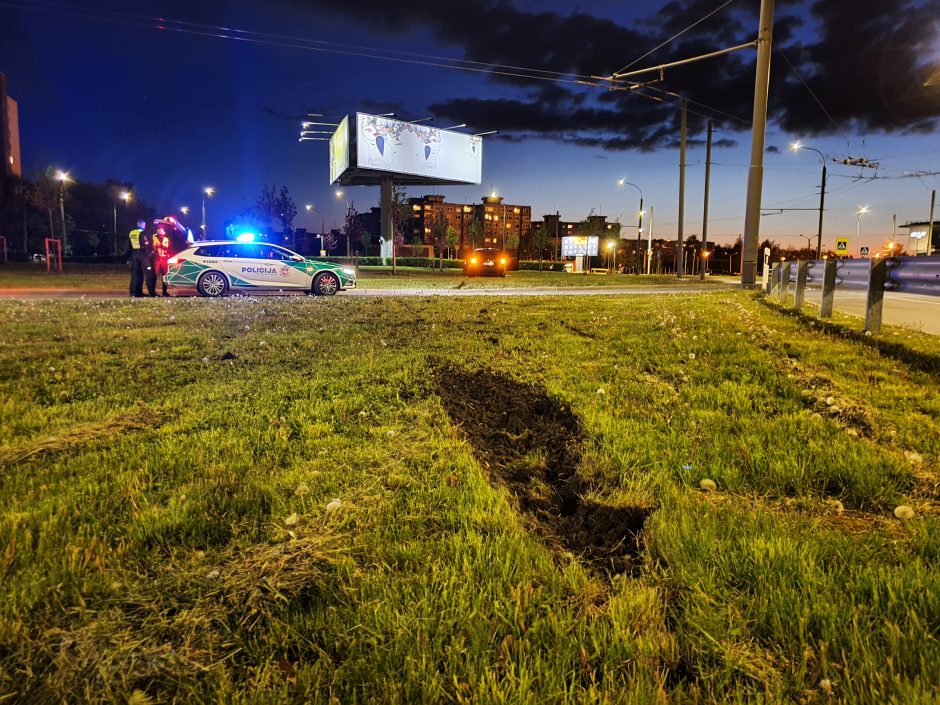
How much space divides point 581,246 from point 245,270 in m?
62.0

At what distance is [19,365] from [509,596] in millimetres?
6253

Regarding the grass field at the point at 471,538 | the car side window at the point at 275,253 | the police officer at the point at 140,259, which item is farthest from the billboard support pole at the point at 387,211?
the grass field at the point at 471,538

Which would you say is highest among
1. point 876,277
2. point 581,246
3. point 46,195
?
point 46,195

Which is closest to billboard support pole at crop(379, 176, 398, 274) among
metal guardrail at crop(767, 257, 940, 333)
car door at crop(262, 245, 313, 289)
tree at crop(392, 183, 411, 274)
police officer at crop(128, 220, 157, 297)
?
tree at crop(392, 183, 411, 274)

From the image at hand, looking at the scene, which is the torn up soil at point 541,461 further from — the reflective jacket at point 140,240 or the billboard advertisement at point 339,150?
the billboard advertisement at point 339,150

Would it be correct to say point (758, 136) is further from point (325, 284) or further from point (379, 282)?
point (379, 282)

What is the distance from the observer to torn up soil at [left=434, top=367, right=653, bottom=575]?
2.46 metres

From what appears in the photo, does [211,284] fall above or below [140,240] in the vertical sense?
below

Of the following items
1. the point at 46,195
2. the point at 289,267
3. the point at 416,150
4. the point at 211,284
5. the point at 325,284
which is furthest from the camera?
the point at 46,195

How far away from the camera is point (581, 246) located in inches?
2867

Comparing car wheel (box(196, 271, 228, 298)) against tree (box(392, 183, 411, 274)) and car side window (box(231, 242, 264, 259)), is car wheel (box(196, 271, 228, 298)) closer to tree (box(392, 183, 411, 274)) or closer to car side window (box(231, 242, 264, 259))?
car side window (box(231, 242, 264, 259))

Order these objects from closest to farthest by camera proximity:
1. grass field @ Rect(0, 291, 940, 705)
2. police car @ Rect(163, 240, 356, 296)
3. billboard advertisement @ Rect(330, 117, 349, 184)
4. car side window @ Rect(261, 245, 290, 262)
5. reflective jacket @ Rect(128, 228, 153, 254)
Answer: grass field @ Rect(0, 291, 940, 705)
reflective jacket @ Rect(128, 228, 153, 254)
police car @ Rect(163, 240, 356, 296)
car side window @ Rect(261, 245, 290, 262)
billboard advertisement @ Rect(330, 117, 349, 184)

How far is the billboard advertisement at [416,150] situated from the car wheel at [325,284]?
38.2m

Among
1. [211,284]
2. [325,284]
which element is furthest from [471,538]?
[325,284]
